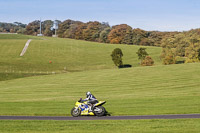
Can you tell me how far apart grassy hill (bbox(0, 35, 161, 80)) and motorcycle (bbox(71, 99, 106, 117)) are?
191ft

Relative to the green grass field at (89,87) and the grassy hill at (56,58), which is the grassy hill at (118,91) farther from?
the grassy hill at (56,58)

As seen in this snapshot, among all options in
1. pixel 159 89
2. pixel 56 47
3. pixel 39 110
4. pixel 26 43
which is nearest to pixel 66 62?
pixel 56 47

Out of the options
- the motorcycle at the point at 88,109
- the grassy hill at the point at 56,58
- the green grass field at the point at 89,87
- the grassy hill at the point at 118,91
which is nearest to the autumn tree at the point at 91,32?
the green grass field at the point at 89,87

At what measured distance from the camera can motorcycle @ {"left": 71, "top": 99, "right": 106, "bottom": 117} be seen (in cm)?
2325

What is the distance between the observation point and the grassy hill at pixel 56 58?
304 ft

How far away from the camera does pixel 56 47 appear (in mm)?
132125

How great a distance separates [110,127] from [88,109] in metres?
5.65

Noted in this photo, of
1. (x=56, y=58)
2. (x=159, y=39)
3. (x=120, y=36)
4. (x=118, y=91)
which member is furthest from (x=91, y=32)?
(x=118, y=91)

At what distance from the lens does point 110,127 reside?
18.2 metres

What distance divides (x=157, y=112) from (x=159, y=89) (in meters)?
22.8

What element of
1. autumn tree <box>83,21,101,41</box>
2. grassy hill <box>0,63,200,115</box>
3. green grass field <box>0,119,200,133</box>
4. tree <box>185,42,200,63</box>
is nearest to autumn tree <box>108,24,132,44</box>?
autumn tree <box>83,21,101,41</box>

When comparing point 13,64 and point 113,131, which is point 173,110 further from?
point 13,64

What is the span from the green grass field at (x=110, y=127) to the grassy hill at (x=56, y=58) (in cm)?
6123

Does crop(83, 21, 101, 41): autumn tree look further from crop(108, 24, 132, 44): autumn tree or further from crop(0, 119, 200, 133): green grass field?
crop(0, 119, 200, 133): green grass field
